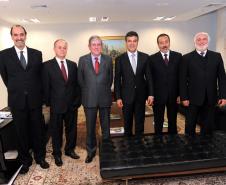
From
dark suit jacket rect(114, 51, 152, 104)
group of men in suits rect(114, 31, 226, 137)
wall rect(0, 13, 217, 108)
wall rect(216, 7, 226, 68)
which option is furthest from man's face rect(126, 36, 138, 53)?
wall rect(0, 13, 217, 108)

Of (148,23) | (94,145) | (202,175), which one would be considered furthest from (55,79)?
(148,23)

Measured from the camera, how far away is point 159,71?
336 cm

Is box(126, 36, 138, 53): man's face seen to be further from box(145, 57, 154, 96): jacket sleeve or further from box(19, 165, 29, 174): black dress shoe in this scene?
box(19, 165, 29, 174): black dress shoe

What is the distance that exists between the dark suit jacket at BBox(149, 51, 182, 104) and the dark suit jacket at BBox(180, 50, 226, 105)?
0.12 meters

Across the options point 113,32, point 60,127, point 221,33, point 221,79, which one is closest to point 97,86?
point 60,127

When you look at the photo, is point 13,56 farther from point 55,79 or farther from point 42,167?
point 42,167

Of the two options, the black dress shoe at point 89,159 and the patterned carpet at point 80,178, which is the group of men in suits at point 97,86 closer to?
the black dress shoe at point 89,159

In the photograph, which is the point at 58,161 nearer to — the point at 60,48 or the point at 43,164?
the point at 43,164

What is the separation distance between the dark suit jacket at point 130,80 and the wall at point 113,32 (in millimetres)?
5702

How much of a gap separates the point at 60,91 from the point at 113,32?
608 cm

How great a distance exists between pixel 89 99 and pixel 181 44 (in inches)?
266

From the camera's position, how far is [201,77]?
3223mm

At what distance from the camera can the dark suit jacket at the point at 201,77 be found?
3219 mm

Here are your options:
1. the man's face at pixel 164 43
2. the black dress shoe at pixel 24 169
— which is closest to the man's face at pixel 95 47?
the man's face at pixel 164 43
